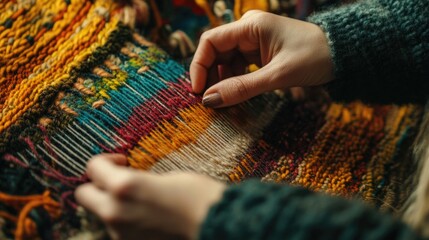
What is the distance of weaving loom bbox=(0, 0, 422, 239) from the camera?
0.68 m

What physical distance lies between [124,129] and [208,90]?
0.58 ft

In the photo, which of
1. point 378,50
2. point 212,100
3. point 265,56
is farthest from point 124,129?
point 378,50

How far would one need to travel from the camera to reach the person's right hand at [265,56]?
795mm

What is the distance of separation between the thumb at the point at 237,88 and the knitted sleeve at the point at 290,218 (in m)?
0.29

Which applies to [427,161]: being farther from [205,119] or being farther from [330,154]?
[205,119]

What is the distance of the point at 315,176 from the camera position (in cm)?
81

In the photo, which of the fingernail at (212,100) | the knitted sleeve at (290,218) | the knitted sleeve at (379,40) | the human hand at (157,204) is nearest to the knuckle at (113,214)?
the human hand at (157,204)

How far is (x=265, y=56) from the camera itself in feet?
2.84

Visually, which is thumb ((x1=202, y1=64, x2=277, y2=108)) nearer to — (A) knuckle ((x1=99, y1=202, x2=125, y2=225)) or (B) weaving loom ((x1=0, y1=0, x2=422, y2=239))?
(B) weaving loom ((x1=0, y1=0, x2=422, y2=239))

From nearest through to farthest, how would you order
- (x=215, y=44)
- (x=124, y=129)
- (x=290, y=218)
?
(x=290, y=218) < (x=124, y=129) < (x=215, y=44)

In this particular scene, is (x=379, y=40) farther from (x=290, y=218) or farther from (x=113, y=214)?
(x=113, y=214)

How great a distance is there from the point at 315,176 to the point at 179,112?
30 centimetres

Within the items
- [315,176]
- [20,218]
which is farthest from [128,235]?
[315,176]

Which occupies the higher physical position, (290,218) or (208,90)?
(208,90)
